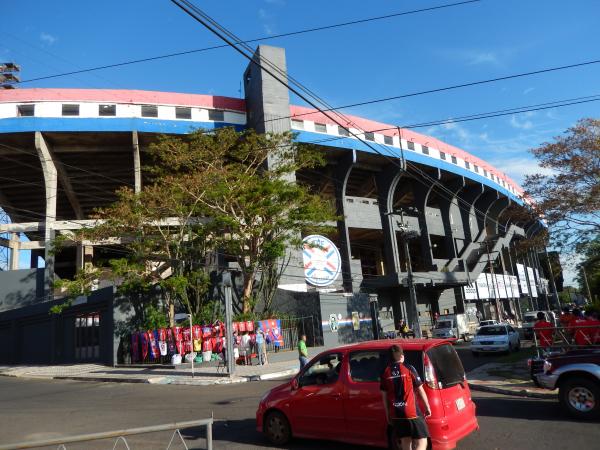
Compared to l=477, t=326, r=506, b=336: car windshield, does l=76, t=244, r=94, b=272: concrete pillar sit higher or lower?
higher

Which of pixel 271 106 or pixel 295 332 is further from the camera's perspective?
pixel 271 106

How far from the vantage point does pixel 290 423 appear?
6.87 m

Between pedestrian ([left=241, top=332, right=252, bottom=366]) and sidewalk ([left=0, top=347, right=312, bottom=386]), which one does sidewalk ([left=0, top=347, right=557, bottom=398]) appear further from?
pedestrian ([left=241, top=332, right=252, bottom=366])

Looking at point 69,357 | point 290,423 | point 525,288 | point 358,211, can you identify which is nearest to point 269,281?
point 69,357

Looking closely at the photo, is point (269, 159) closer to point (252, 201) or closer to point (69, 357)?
point (252, 201)

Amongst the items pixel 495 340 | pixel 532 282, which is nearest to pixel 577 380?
pixel 495 340

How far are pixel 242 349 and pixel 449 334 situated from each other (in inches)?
675

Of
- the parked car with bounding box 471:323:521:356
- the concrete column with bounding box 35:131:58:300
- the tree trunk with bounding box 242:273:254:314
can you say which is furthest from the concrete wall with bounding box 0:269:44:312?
the parked car with bounding box 471:323:521:356

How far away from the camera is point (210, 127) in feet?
110

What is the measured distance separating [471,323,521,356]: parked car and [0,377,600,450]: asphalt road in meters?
11.9

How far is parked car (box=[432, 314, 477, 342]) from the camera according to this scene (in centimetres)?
3275

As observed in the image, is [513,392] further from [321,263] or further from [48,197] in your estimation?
[48,197]

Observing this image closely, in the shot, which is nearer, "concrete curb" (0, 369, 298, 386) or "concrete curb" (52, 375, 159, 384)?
"concrete curb" (0, 369, 298, 386)

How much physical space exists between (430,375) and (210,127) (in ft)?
100
